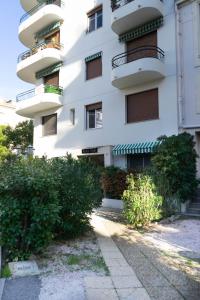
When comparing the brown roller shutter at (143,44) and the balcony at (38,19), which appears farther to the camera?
the balcony at (38,19)

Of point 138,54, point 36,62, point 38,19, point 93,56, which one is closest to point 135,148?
point 138,54

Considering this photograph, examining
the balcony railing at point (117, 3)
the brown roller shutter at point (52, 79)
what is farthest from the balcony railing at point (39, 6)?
the balcony railing at point (117, 3)

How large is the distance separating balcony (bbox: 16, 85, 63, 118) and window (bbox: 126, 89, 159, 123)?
6873 mm

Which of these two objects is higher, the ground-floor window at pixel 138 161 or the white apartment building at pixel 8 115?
the white apartment building at pixel 8 115

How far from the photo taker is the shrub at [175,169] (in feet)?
44.0

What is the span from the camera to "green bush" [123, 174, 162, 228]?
10945mm

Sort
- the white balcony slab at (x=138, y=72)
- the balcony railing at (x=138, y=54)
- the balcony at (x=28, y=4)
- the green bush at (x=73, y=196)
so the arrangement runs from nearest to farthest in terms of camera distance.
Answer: the green bush at (x=73, y=196) → the white balcony slab at (x=138, y=72) → the balcony railing at (x=138, y=54) → the balcony at (x=28, y=4)

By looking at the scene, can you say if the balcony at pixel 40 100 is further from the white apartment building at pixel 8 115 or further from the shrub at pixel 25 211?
the white apartment building at pixel 8 115

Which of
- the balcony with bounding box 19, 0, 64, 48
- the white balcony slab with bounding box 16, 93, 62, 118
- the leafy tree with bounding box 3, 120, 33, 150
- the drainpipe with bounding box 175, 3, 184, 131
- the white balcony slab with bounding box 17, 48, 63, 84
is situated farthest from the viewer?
the leafy tree with bounding box 3, 120, 33, 150

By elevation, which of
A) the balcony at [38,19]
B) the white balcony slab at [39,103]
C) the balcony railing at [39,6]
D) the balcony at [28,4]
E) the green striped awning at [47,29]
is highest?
the balcony at [28,4]

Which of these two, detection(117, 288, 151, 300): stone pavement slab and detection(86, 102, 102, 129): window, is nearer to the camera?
detection(117, 288, 151, 300): stone pavement slab

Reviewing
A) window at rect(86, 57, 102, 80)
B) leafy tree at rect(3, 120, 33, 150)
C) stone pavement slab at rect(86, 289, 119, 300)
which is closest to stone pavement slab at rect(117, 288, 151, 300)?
stone pavement slab at rect(86, 289, 119, 300)

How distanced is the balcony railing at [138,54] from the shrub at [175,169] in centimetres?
586

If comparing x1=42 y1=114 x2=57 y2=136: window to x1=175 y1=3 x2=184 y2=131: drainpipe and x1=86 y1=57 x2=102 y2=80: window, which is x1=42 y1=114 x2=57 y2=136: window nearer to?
x1=86 y1=57 x2=102 y2=80: window
